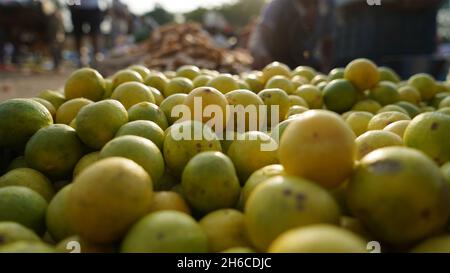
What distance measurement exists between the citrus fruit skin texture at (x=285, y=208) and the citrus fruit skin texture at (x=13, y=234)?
2.69 feet

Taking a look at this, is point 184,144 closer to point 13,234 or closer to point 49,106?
point 13,234

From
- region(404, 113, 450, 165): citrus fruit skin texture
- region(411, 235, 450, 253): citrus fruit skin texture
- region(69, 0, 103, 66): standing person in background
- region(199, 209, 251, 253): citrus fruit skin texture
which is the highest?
region(69, 0, 103, 66): standing person in background

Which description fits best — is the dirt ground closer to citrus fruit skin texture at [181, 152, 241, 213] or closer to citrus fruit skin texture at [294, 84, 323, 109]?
citrus fruit skin texture at [294, 84, 323, 109]

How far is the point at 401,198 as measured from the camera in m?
1.24

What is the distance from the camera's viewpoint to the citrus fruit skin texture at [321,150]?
4.52 ft

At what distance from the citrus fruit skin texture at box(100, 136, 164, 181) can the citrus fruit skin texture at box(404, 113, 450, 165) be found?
4.06 ft

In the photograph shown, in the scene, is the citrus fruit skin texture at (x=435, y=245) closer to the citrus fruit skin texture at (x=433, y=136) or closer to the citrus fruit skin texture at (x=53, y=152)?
the citrus fruit skin texture at (x=433, y=136)

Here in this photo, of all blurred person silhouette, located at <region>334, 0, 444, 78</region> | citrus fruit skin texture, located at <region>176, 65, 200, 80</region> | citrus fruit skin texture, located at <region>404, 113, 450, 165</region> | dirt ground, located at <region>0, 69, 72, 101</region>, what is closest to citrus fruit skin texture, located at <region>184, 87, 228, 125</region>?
citrus fruit skin texture, located at <region>404, 113, 450, 165</region>

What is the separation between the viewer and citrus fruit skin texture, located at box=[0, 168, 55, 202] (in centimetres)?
193

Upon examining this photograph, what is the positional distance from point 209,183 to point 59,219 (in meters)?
0.65

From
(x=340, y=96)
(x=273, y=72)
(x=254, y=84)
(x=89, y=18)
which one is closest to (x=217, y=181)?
(x=340, y=96)
